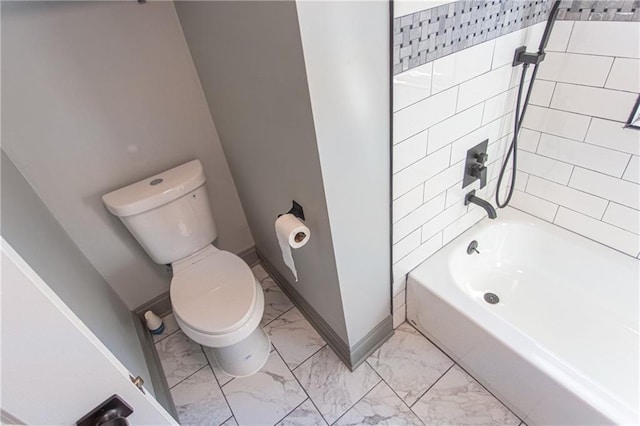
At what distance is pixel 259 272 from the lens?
2064 mm

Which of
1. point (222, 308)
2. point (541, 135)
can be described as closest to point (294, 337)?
point (222, 308)

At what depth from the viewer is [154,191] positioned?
1.37 meters

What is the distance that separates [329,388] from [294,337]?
1.04ft

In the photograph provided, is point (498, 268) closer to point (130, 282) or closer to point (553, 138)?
point (553, 138)

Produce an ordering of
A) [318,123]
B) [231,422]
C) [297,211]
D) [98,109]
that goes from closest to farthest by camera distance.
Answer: [318,123]
[297,211]
[98,109]
[231,422]

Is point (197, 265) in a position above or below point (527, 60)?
below

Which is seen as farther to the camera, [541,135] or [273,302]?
[273,302]

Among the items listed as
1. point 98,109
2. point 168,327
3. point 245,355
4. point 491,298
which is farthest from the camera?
point 168,327

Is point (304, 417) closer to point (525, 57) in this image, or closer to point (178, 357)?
point (178, 357)

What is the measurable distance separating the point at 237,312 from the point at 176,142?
82 cm

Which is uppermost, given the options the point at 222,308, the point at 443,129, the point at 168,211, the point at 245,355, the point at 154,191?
the point at 443,129

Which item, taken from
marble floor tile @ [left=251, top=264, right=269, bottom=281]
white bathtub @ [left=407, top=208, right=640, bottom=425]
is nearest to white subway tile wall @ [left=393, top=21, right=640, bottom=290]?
white bathtub @ [left=407, top=208, right=640, bottom=425]

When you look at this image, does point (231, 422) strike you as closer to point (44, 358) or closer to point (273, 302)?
point (273, 302)

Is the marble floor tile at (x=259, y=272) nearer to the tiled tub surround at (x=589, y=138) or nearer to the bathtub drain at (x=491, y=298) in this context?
the bathtub drain at (x=491, y=298)
